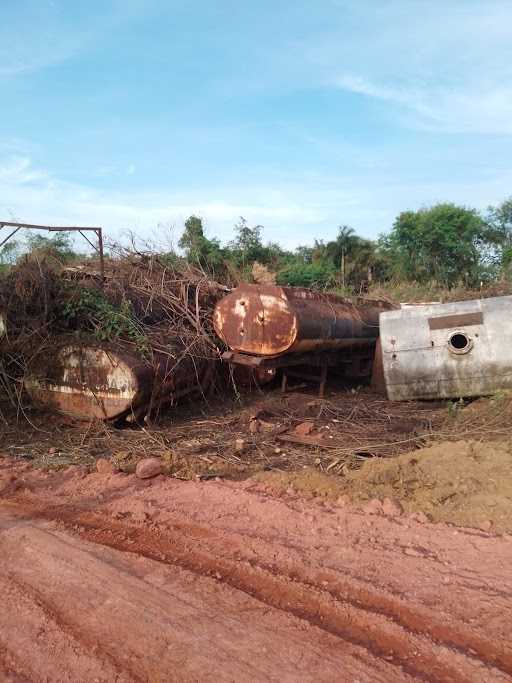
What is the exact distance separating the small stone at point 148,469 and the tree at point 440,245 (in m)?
23.9

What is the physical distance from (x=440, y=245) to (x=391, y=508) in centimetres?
2557

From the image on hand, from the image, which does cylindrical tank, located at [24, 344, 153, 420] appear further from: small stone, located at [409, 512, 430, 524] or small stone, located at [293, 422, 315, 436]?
small stone, located at [409, 512, 430, 524]

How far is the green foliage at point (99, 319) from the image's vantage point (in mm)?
7344

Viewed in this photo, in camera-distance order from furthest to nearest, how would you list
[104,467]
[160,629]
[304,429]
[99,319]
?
[99,319]
[304,429]
[104,467]
[160,629]

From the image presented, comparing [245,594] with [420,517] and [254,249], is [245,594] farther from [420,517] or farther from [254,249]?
[254,249]

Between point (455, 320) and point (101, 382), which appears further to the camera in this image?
point (455, 320)

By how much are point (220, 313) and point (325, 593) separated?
545 centimetres

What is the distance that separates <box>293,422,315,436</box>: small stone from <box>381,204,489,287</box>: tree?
21901 mm

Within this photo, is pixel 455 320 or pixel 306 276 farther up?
pixel 306 276

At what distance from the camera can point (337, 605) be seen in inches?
116

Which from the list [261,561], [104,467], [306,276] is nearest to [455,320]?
[104,467]

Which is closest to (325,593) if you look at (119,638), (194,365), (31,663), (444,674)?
(444,674)

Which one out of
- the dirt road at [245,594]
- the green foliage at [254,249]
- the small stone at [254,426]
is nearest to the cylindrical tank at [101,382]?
the small stone at [254,426]

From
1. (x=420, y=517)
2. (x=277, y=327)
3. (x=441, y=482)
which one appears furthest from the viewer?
(x=277, y=327)
